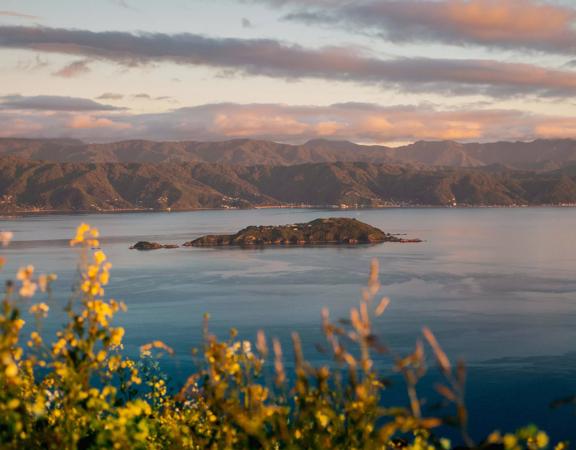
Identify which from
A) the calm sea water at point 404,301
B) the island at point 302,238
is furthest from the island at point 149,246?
the island at point 302,238

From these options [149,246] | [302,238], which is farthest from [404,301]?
[302,238]

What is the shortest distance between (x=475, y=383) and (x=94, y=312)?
58022mm

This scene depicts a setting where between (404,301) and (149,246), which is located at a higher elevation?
(149,246)

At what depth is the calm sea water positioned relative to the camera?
6050cm

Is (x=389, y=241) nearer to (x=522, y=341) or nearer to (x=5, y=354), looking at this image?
(x=522, y=341)

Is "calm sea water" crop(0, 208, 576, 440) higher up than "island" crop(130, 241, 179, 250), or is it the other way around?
"island" crop(130, 241, 179, 250)

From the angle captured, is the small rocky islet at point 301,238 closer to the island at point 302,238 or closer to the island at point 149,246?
the island at point 302,238

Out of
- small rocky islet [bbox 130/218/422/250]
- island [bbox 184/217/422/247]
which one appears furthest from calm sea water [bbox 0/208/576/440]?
island [bbox 184/217/422/247]

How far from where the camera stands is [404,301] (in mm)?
99812

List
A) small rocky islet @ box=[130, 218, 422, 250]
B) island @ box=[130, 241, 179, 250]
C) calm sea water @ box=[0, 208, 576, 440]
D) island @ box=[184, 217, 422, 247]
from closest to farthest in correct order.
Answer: calm sea water @ box=[0, 208, 576, 440]
island @ box=[130, 241, 179, 250]
small rocky islet @ box=[130, 218, 422, 250]
island @ box=[184, 217, 422, 247]

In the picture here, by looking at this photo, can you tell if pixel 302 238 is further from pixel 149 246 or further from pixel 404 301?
pixel 404 301

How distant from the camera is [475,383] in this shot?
59938mm

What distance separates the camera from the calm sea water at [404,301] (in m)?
60.5

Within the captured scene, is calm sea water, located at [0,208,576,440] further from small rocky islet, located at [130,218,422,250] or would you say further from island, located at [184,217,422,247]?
island, located at [184,217,422,247]
